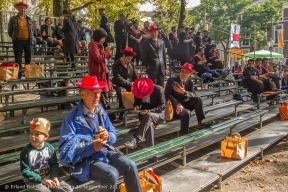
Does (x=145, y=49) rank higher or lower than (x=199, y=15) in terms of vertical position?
lower

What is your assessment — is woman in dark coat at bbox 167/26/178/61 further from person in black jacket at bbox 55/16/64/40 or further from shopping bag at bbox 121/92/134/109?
shopping bag at bbox 121/92/134/109

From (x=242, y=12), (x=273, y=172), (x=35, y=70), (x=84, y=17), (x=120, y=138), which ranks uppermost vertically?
(x=242, y=12)

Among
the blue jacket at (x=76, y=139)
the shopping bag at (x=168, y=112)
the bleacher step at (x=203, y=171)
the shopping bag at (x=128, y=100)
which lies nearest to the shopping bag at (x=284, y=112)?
the bleacher step at (x=203, y=171)

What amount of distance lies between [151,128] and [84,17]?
24847mm

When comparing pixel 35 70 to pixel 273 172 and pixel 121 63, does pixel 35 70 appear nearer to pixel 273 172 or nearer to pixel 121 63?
pixel 121 63

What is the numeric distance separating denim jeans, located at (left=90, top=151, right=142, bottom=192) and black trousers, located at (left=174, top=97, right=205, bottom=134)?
2.83 m

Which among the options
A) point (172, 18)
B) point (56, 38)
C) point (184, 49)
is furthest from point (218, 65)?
point (172, 18)

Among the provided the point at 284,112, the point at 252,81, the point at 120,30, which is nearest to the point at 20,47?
the point at 120,30

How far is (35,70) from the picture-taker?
882 centimetres

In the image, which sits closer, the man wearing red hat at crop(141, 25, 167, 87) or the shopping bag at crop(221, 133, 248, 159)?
the shopping bag at crop(221, 133, 248, 159)

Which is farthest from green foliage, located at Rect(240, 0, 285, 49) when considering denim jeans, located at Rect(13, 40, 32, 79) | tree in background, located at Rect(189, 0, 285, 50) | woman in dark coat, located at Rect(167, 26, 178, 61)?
denim jeans, located at Rect(13, 40, 32, 79)

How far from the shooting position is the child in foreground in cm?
322

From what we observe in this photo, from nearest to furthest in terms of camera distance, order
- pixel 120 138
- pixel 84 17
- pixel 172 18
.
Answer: pixel 120 138
pixel 84 17
pixel 172 18

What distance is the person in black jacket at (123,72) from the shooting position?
6742mm
